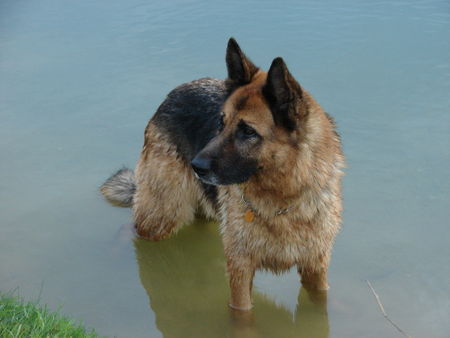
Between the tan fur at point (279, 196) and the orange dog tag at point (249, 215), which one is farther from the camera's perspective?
the orange dog tag at point (249, 215)

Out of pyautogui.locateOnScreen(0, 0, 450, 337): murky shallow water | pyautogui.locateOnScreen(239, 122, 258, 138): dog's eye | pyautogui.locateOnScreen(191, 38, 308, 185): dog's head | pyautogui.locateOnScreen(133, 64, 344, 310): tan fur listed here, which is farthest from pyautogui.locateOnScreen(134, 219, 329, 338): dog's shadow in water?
pyautogui.locateOnScreen(239, 122, 258, 138): dog's eye

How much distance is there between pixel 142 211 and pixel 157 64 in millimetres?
3648

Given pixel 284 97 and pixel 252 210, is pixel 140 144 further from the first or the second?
pixel 284 97

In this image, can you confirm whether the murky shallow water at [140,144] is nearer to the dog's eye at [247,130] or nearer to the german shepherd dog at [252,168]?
the german shepherd dog at [252,168]

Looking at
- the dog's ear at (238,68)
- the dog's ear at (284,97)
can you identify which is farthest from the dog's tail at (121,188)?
the dog's ear at (284,97)

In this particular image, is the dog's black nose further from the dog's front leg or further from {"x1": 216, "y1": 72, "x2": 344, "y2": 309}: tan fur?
the dog's front leg

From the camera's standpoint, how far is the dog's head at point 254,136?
436 centimetres

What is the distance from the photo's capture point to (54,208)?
22.6 ft

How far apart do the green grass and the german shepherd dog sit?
4.33ft

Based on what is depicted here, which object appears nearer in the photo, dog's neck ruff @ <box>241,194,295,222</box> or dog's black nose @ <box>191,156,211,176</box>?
dog's black nose @ <box>191,156,211,176</box>

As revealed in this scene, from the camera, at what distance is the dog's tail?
6.76 meters

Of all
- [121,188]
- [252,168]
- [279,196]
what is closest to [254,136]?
[252,168]

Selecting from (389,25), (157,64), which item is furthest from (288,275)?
(389,25)

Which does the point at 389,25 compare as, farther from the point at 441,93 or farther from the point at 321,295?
the point at 321,295
